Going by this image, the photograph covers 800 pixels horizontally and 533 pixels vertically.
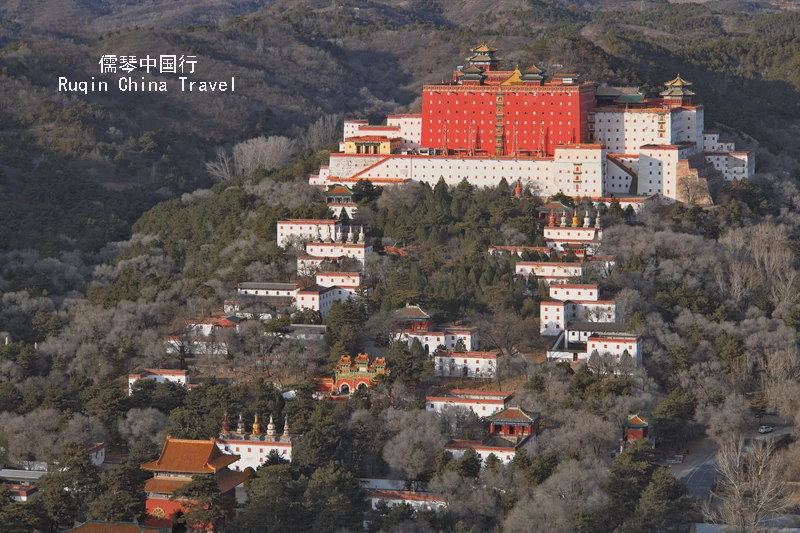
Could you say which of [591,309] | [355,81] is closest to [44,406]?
[591,309]

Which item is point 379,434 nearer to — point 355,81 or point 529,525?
point 529,525

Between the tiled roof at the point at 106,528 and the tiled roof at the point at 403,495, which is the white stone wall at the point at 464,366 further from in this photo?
the tiled roof at the point at 106,528

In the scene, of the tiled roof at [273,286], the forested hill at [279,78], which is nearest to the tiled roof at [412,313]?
the tiled roof at [273,286]

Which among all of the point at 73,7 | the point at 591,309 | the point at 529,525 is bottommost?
the point at 529,525

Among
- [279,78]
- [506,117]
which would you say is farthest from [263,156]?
[279,78]

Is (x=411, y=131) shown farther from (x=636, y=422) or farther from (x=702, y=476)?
(x=702, y=476)
